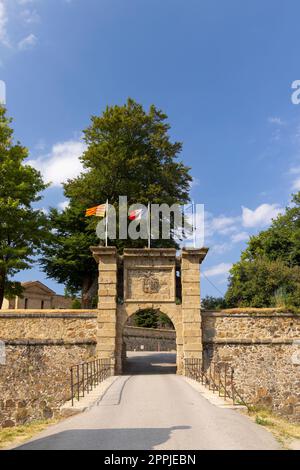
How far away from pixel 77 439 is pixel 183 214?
Result: 25.4 meters

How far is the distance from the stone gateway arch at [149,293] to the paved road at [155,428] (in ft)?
25.4

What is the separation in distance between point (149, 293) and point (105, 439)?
1347cm

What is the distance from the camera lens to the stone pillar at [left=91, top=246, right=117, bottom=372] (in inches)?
778

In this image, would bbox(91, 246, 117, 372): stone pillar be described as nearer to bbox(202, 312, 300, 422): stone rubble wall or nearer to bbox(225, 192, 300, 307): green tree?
bbox(202, 312, 300, 422): stone rubble wall

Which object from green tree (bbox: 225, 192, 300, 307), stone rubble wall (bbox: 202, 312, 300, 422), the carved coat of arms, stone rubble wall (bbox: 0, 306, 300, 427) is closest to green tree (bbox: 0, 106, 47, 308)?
stone rubble wall (bbox: 0, 306, 300, 427)

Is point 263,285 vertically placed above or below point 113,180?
below

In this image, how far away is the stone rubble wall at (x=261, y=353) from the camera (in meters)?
19.4

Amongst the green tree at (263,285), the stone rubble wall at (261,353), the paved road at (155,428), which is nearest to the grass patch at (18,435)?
the paved road at (155,428)

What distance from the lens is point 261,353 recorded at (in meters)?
20.1

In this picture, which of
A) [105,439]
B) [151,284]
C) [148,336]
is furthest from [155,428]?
[148,336]

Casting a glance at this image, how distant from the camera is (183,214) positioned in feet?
105

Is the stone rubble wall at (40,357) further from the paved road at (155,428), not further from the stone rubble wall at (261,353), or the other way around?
the paved road at (155,428)

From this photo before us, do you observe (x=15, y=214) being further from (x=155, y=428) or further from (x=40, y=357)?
(x=155, y=428)
